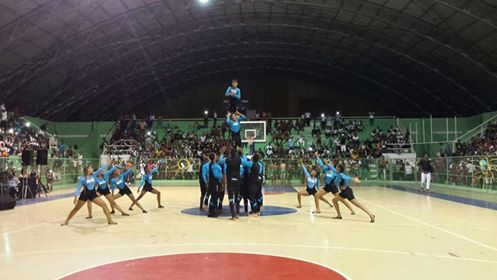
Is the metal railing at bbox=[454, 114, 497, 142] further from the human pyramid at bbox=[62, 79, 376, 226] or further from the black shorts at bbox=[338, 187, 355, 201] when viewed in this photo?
the black shorts at bbox=[338, 187, 355, 201]

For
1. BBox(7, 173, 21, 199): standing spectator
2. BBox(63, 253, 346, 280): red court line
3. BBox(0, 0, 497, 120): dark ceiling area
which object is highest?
BBox(0, 0, 497, 120): dark ceiling area

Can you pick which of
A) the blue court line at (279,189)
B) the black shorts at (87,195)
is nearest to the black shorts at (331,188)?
the black shorts at (87,195)

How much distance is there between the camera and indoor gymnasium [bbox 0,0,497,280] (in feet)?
28.0

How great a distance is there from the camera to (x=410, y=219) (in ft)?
44.0

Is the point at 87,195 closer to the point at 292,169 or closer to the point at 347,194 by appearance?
the point at 347,194

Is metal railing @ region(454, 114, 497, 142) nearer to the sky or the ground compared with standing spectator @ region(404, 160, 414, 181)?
nearer to the sky

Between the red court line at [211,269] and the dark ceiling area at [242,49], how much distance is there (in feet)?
76.3

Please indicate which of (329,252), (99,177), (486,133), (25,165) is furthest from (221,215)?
(486,133)

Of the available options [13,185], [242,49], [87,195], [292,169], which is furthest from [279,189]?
[242,49]

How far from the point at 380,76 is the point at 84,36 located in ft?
98.6

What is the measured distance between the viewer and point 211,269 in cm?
706

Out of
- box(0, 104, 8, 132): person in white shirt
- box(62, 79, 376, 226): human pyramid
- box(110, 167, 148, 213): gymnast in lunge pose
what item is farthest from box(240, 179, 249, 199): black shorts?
box(0, 104, 8, 132): person in white shirt

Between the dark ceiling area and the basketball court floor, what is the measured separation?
18285mm

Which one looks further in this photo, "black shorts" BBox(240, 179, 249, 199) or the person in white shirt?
the person in white shirt
